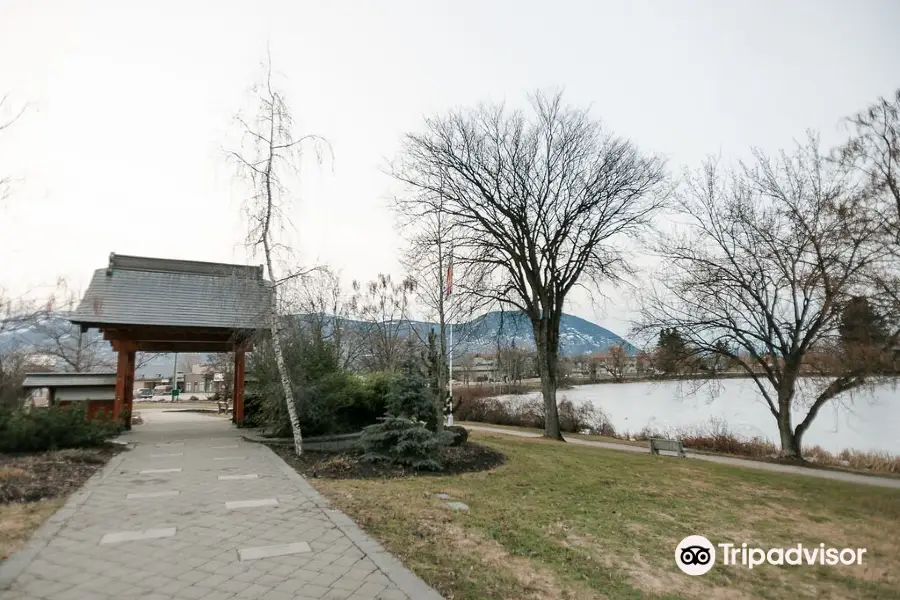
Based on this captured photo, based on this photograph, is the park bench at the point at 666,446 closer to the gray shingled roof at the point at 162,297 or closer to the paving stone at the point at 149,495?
the gray shingled roof at the point at 162,297

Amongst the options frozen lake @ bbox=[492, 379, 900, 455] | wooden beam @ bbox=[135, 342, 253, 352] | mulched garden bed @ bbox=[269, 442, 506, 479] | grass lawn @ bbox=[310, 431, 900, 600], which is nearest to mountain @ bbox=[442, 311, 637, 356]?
frozen lake @ bbox=[492, 379, 900, 455]

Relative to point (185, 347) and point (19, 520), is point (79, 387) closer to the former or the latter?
point (185, 347)

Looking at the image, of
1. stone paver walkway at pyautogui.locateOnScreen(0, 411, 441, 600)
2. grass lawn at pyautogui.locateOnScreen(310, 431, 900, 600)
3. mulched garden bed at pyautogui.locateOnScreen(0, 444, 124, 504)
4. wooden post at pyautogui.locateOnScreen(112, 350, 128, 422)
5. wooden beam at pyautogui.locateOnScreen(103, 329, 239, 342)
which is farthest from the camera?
wooden beam at pyautogui.locateOnScreen(103, 329, 239, 342)

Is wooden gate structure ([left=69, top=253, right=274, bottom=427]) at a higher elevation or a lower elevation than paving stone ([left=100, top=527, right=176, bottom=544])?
higher

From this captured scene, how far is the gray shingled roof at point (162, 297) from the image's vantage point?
12836mm

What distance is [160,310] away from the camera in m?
13.8

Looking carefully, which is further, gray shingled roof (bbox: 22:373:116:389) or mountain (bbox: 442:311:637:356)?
mountain (bbox: 442:311:637:356)

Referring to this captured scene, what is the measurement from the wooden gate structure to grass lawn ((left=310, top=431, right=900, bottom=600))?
6859 millimetres

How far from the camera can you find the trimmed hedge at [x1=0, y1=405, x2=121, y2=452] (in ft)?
29.6

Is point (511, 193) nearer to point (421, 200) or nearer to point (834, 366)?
point (421, 200)

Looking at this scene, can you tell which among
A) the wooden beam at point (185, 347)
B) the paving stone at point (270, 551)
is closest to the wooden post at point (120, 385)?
the wooden beam at point (185, 347)

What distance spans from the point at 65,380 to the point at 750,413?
78.0ft

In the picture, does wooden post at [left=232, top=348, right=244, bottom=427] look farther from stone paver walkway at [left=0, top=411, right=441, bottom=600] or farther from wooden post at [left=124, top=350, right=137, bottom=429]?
stone paver walkway at [left=0, top=411, right=441, bottom=600]

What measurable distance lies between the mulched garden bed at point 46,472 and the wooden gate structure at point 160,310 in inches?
149
